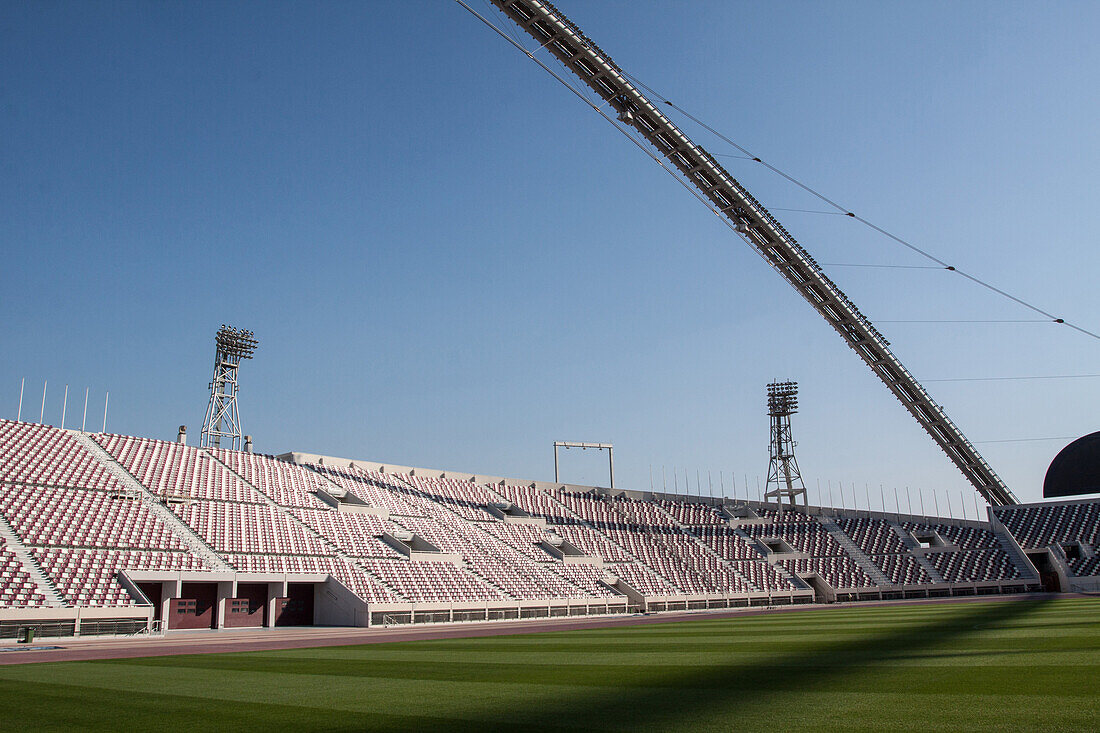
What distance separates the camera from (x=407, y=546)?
1734 inches

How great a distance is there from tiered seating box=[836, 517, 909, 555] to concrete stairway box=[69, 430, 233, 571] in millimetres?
48239

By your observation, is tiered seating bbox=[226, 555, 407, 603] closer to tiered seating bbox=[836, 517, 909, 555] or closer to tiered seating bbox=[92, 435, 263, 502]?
tiered seating bbox=[92, 435, 263, 502]

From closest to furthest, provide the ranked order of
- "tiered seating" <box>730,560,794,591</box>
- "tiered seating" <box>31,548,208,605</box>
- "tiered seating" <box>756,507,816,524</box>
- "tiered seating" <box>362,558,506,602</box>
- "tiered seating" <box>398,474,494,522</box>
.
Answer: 1. "tiered seating" <box>31,548,208,605</box>
2. "tiered seating" <box>362,558,506,602</box>
3. "tiered seating" <box>730,560,794,591</box>
4. "tiered seating" <box>398,474,494,522</box>
5. "tiered seating" <box>756,507,816,524</box>

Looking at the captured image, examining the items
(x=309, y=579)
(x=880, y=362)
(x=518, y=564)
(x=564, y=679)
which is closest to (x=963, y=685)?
(x=564, y=679)

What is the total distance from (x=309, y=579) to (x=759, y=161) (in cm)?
2865

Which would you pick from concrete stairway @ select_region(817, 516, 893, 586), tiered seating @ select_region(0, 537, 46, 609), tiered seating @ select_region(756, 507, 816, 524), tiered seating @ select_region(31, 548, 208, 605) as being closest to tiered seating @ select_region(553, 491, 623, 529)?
tiered seating @ select_region(756, 507, 816, 524)

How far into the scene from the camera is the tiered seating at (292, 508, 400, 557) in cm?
4125

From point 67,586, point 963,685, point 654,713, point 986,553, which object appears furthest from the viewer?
point 986,553

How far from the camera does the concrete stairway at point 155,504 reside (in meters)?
34.0

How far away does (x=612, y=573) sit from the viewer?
50.9 meters

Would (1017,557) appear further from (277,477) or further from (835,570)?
(277,477)

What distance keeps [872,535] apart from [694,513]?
14.4 m

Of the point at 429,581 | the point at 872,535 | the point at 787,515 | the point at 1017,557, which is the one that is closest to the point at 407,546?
the point at 429,581

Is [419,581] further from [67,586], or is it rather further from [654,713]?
[654,713]
